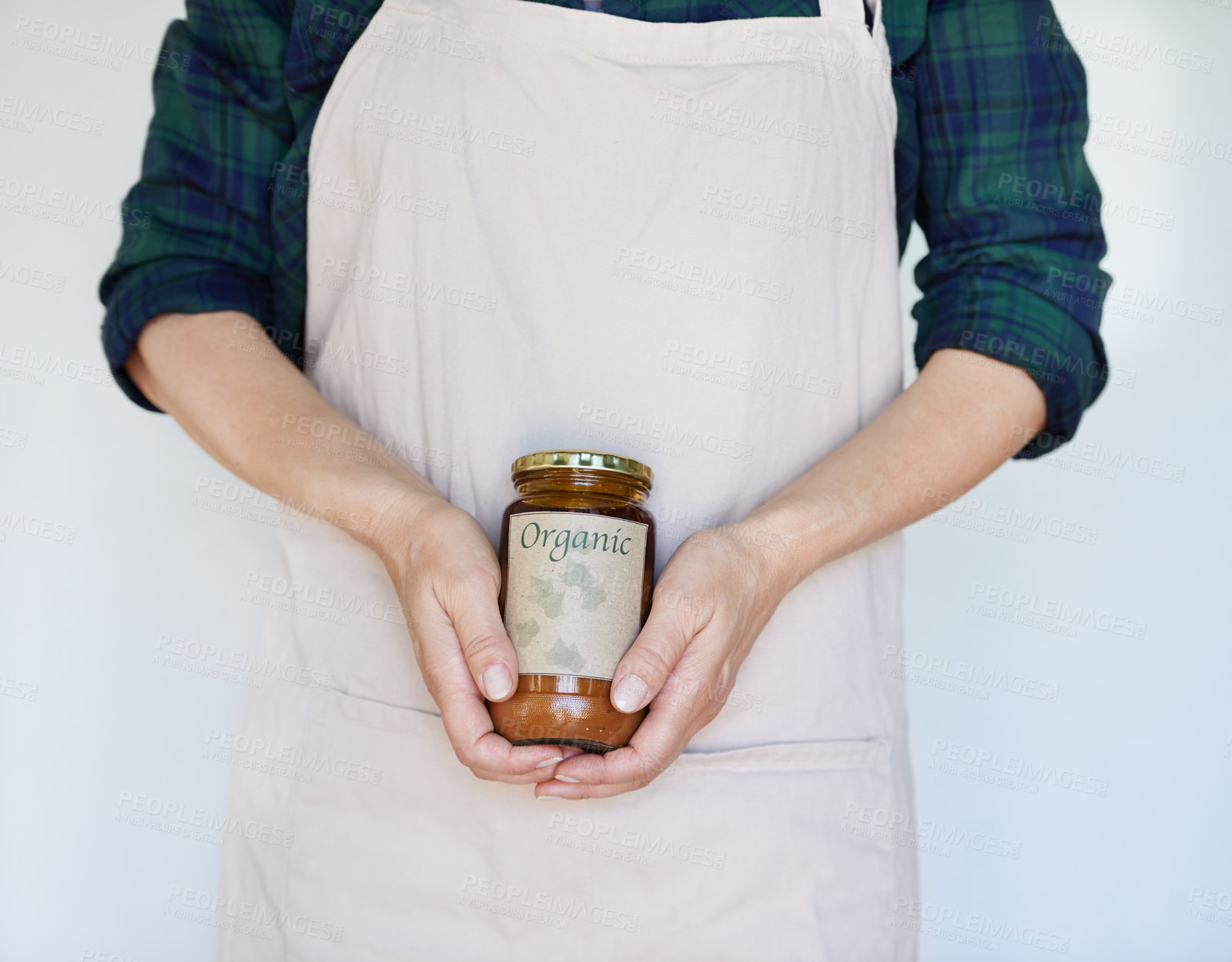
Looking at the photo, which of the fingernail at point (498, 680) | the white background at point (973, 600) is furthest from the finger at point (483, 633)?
A: the white background at point (973, 600)

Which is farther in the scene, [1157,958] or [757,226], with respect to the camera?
[1157,958]

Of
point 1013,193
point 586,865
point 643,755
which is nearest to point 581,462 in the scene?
point 643,755

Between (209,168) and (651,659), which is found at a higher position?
(209,168)

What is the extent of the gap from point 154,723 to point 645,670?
3.59 feet

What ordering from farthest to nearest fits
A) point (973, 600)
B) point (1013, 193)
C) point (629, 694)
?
point (973, 600), point (1013, 193), point (629, 694)

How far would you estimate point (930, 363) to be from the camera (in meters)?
0.90

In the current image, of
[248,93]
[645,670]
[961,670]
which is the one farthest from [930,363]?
[961,670]

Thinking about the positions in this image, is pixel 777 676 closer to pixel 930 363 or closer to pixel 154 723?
pixel 930 363

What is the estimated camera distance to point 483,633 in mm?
650

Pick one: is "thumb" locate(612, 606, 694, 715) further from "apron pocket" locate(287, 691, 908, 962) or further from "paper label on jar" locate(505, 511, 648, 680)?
"apron pocket" locate(287, 691, 908, 962)

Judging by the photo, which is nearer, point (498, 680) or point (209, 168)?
point (498, 680)

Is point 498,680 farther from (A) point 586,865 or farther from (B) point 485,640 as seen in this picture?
(A) point 586,865

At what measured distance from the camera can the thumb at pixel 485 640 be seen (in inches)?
25.1

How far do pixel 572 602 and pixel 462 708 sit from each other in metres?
0.10
